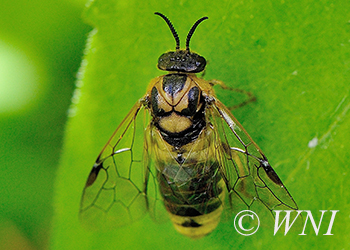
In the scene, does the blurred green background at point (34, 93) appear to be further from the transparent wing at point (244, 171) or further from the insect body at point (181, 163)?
the transparent wing at point (244, 171)

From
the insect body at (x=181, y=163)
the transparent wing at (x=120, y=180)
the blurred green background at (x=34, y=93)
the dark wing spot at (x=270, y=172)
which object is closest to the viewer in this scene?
the dark wing spot at (x=270, y=172)

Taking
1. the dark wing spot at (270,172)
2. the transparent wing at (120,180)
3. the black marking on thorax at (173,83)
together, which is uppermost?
the black marking on thorax at (173,83)

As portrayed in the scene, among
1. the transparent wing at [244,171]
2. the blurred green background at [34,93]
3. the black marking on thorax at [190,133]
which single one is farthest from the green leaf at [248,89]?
the blurred green background at [34,93]

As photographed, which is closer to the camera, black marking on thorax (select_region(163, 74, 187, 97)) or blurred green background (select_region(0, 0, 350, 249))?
blurred green background (select_region(0, 0, 350, 249))

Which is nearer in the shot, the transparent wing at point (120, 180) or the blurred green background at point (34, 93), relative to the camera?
the transparent wing at point (120, 180)

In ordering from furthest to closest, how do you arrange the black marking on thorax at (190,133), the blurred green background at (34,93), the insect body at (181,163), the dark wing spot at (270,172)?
the blurred green background at (34,93), the black marking on thorax at (190,133), the insect body at (181,163), the dark wing spot at (270,172)

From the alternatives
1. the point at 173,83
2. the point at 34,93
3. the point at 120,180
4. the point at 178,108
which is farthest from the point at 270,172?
the point at 34,93

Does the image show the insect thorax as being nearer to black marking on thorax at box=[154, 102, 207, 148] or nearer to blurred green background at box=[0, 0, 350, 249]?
black marking on thorax at box=[154, 102, 207, 148]

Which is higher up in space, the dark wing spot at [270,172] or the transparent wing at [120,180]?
the transparent wing at [120,180]

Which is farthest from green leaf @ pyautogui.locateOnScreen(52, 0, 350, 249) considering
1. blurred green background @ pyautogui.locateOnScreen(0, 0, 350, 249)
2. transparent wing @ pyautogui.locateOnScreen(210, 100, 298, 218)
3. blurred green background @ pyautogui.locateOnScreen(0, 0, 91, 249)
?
blurred green background @ pyautogui.locateOnScreen(0, 0, 91, 249)
